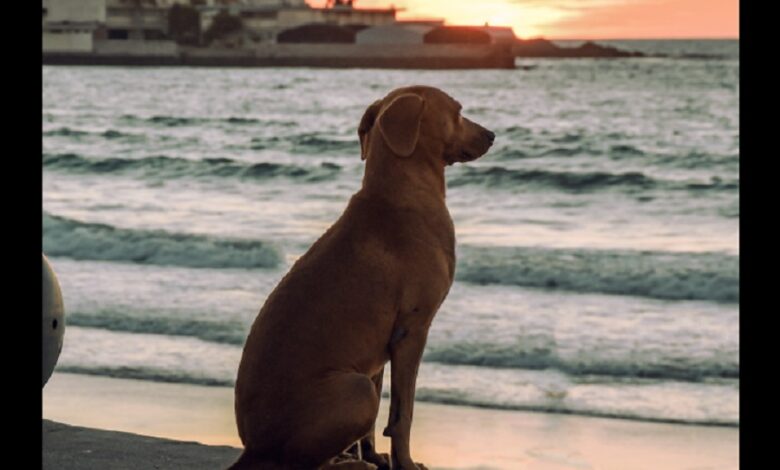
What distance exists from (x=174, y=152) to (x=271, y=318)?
78.9 ft

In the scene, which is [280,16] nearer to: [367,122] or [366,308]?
[367,122]

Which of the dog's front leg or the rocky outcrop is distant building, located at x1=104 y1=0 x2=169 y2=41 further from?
the dog's front leg

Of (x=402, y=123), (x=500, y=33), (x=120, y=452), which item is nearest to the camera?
(x=402, y=123)

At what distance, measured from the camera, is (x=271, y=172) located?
2452cm

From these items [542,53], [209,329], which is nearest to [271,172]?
[209,329]

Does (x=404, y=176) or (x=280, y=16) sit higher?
(x=280, y=16)

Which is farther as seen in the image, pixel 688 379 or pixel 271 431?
pixel 688 379

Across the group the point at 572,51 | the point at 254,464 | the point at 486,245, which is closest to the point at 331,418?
the point at 254,464

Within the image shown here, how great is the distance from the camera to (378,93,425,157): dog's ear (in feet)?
14.7

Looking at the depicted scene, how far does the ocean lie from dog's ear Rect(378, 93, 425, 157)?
11.9ft

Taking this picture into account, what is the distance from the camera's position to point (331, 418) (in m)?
4.14

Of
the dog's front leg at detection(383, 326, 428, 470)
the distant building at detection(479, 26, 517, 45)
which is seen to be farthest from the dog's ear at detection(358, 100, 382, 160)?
the distant building at detection(479, 26, 517, 45)

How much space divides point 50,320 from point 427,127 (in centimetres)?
183
